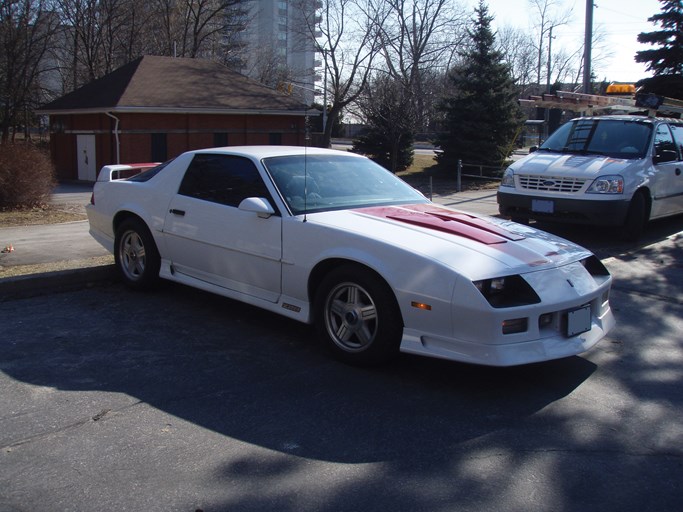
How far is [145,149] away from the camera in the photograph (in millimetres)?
24188

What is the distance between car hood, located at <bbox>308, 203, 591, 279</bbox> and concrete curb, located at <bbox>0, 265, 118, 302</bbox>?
299cm

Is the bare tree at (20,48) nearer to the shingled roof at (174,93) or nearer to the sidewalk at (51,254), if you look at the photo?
the shingled roof at (174,93)

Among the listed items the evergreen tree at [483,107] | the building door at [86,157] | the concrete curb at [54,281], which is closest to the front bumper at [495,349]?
the concrete curb at [54,281]

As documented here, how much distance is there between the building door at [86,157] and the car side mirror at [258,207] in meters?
21.0

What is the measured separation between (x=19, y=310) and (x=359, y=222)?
3323mm

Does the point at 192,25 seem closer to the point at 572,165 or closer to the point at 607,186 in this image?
the point at 572,165

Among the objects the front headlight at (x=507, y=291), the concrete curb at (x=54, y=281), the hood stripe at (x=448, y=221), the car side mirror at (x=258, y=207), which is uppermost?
the car side mirror at (x=258, y=207)

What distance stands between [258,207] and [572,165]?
20.6ft

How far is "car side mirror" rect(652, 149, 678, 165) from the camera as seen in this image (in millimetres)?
10453

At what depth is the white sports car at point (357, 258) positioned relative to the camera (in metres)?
4.38

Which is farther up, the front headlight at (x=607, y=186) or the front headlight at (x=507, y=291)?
the front headlight at (x=607, y=186)

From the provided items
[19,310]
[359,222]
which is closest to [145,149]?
[19,310]

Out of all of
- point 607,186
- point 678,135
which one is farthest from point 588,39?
point 607,186

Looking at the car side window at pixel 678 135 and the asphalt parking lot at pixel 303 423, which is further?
the car side window at pixel 678 135
